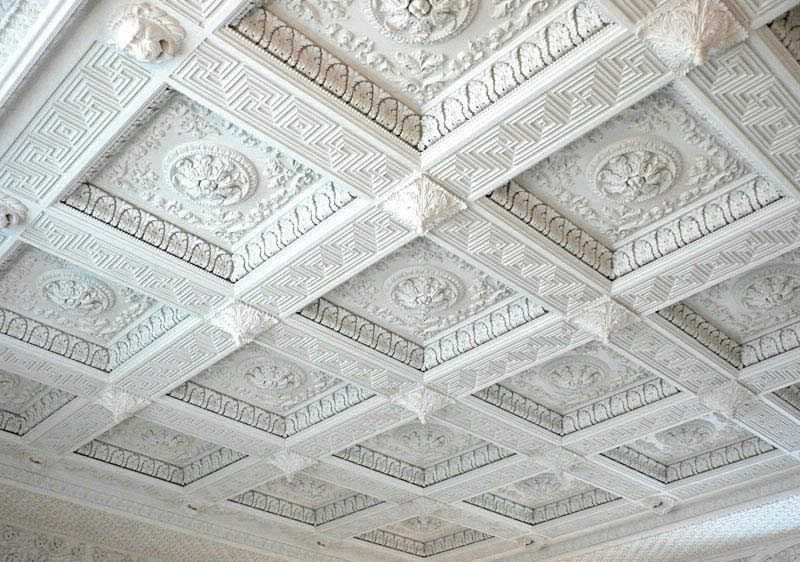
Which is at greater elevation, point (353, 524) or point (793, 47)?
point (793, 47)

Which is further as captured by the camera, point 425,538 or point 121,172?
point 425,538

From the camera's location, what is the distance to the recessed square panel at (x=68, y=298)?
13.0ft

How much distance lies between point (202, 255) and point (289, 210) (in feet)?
1.87

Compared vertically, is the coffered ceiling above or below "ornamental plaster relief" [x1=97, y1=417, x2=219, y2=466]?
above

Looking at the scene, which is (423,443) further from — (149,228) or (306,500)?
(149,228)

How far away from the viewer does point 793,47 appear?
275 centimetres

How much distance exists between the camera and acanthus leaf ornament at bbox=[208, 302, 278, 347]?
13.3ft

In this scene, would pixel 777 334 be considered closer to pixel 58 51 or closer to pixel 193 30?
pixel 193 30

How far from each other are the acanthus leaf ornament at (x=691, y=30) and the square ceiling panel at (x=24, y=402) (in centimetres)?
410

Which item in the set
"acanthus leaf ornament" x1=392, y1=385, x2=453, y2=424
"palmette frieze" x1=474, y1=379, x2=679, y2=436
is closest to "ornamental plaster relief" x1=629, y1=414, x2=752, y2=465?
"palmette frieze" x1=474, y1=379, x2=679, y2=436

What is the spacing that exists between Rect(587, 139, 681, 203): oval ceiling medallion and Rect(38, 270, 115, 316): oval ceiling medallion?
2684mm

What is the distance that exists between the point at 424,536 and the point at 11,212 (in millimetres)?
5448

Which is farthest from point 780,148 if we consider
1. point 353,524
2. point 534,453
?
point 353,524

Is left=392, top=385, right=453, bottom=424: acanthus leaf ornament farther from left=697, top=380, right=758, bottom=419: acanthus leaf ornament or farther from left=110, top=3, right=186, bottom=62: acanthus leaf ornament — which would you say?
left=110, top=3, right=186, bottom=62: acanthus leaf ornament
